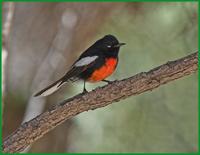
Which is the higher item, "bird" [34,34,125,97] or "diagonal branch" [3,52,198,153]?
"bird" [34,34,125,97]

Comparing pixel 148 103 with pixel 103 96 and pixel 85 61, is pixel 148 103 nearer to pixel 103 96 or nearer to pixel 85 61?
pixel 85 61

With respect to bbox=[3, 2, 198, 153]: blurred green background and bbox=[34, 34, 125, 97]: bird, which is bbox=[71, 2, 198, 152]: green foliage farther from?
bbox=[34, 34, 125, 97]: bird

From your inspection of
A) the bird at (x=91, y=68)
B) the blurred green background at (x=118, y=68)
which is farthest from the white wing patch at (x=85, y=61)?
the blurred green background at (x=118, y=68)

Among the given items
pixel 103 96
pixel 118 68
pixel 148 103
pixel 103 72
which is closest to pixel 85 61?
pixel 103 72

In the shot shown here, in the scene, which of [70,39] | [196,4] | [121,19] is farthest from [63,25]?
[196,4]

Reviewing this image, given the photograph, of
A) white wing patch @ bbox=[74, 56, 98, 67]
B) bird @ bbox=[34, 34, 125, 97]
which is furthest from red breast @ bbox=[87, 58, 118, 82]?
white wing patch @ bbox=[74, 56, 98, 67]

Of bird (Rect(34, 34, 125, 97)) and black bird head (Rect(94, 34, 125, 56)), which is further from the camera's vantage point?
black bird head (Rect(94, 34, 125, 56))

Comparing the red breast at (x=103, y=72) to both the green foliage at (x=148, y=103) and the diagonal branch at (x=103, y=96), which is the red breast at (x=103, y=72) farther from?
the green foliage at (x=148, y=103)
